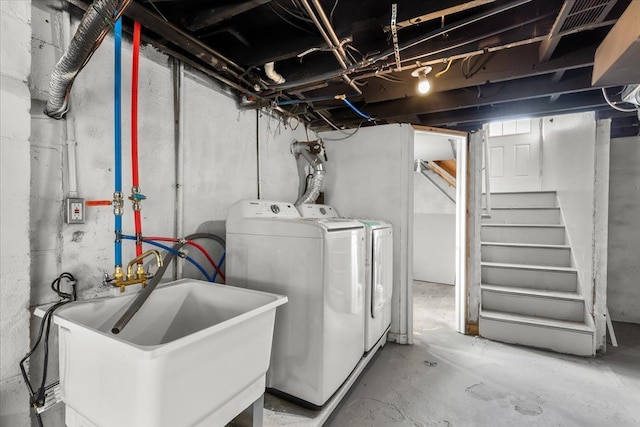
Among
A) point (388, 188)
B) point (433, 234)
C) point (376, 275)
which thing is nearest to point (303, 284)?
point (376, 275)

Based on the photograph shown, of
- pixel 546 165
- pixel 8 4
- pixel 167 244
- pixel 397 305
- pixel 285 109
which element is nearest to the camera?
pixel 8 4

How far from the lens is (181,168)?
1.71m

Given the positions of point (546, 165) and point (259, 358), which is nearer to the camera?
point (259, 358)

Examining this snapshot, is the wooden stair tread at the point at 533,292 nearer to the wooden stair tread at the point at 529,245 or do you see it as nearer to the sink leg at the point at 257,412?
the wooden stair tread at the point at 529,245

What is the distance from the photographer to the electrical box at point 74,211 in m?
1.21

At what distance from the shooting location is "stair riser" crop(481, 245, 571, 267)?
3.12 metres

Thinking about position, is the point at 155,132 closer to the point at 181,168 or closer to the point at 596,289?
the point at 181,168

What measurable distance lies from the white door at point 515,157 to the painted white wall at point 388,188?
2.39m

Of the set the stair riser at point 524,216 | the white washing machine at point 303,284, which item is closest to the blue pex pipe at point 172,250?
the white washing machine at point 303,284

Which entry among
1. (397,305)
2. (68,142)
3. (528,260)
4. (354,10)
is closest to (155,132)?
(68,142)

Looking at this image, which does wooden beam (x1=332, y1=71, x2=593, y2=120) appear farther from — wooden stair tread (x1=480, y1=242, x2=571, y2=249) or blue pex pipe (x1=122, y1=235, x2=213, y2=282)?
blue pex pipe (x1=122, y1=235, x2=213, y2=282)

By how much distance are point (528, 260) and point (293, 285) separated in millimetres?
3056

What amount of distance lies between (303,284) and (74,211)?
3.69ft

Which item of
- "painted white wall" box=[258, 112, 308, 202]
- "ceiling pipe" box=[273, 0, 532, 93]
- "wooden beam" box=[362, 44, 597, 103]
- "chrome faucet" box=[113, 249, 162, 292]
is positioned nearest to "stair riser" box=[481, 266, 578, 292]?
"wooden beam" box=[362, 44, 597, 103]
